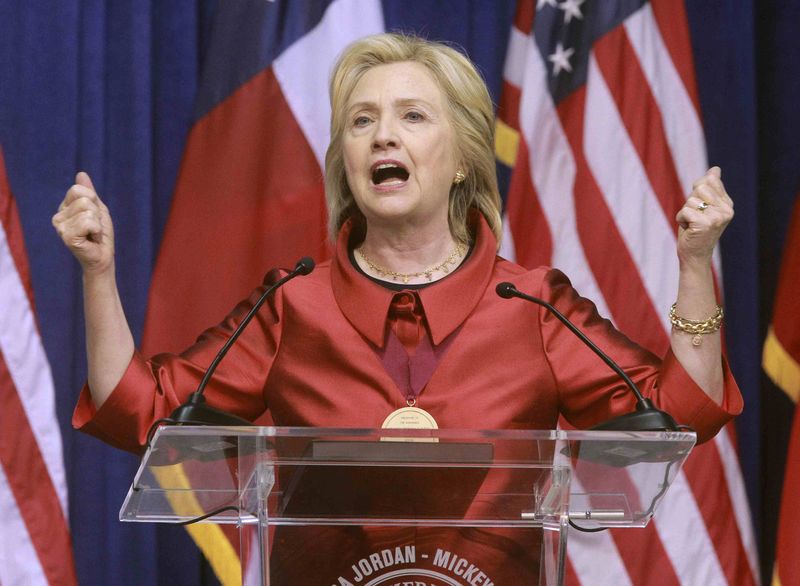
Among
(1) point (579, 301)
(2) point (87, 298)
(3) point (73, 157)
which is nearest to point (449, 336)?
(1) point (579, 301)

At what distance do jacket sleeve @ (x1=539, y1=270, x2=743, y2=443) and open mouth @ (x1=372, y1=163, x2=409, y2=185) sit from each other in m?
0.32

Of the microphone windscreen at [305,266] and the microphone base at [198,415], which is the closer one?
the microphone base at [198,415]

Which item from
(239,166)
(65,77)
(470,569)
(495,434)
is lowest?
(470,569)

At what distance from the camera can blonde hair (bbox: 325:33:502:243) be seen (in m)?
2.31

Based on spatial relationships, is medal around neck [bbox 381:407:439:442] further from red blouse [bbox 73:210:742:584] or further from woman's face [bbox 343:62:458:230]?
woman's face [bbox 343:62:458:230]

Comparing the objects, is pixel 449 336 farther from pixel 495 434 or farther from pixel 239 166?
pixel 239 166

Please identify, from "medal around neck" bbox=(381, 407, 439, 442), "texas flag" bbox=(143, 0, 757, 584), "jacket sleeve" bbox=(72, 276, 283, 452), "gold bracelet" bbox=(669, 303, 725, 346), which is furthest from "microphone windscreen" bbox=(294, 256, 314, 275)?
"texas flag" bbox=(143, 0, 757, 584)

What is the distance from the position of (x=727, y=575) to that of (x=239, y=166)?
1474 millimetres

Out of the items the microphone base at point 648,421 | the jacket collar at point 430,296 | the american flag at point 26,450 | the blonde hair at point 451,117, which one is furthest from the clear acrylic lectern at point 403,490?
the american flag at point 26,450

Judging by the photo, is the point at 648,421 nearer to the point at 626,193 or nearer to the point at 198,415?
the point at 198,415

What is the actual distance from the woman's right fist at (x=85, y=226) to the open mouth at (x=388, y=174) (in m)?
0.52

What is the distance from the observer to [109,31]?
9.68ft

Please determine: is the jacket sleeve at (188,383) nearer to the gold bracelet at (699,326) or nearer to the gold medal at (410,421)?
the gold medal at (410,421)

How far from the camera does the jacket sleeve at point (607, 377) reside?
197 centimetres
